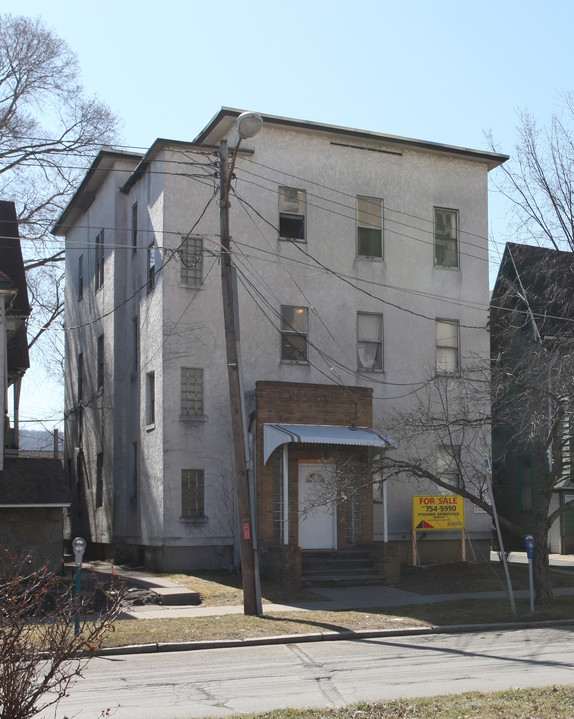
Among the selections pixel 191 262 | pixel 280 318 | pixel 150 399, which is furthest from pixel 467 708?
pixel 150 399

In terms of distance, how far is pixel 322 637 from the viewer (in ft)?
46.3

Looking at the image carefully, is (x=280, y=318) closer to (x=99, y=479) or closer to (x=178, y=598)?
(x=178, y=598)

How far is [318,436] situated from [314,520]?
2.78 meters

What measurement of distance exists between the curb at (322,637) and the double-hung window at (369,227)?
42.4ft

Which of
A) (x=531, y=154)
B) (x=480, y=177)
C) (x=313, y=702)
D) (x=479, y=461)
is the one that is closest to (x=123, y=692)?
(x=313, y=702)

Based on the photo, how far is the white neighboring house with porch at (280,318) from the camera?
22.4 m

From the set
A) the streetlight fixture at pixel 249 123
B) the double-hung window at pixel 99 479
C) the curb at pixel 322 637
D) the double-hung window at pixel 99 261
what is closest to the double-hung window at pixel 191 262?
the double-hung window at pixel 99 261

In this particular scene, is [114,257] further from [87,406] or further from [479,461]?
[479,461]

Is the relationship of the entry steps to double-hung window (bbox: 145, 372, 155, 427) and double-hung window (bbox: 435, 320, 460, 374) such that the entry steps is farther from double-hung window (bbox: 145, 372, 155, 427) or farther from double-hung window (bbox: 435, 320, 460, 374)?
double-hung window (bbox: 435, 320, 460, 374)

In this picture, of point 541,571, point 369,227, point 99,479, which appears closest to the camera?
point 541,571

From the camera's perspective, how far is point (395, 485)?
81.0ft

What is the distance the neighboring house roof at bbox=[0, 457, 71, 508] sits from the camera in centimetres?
1994

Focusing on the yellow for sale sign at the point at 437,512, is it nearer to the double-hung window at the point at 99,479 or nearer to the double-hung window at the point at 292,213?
the double-hung window at the point at 292,213

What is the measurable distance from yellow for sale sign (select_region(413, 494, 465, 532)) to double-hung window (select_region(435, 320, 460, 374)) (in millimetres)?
4447
